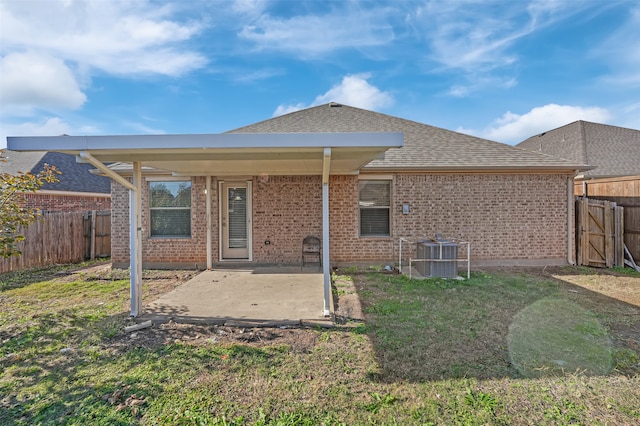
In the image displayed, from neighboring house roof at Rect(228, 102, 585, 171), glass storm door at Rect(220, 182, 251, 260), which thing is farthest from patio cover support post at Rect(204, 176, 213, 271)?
neighboring house roof at Rect(228, 102, 585, 171)

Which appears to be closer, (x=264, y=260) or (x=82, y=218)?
(x=264, y=260)

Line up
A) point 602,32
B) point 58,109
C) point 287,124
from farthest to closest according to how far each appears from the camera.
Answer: point 58,109 → point 287,124 → point 602,32

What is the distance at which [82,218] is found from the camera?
33.7ft

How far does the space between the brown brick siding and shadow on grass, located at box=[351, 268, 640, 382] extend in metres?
1.85

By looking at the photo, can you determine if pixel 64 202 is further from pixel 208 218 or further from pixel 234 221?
pixel 234 221

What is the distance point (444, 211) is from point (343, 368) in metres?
6.23

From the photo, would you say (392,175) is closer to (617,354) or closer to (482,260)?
(482,260)

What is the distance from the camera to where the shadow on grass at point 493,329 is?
129 inches

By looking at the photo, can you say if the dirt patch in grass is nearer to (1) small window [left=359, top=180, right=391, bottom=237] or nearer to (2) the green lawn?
(2) the green lawn

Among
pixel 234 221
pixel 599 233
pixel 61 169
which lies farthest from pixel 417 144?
pixel 61 169

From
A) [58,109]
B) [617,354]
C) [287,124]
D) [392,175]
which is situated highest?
[58,109]

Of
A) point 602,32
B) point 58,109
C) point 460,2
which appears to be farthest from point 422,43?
point 58,109

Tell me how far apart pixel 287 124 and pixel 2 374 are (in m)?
8.50

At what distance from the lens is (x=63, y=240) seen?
962cm
